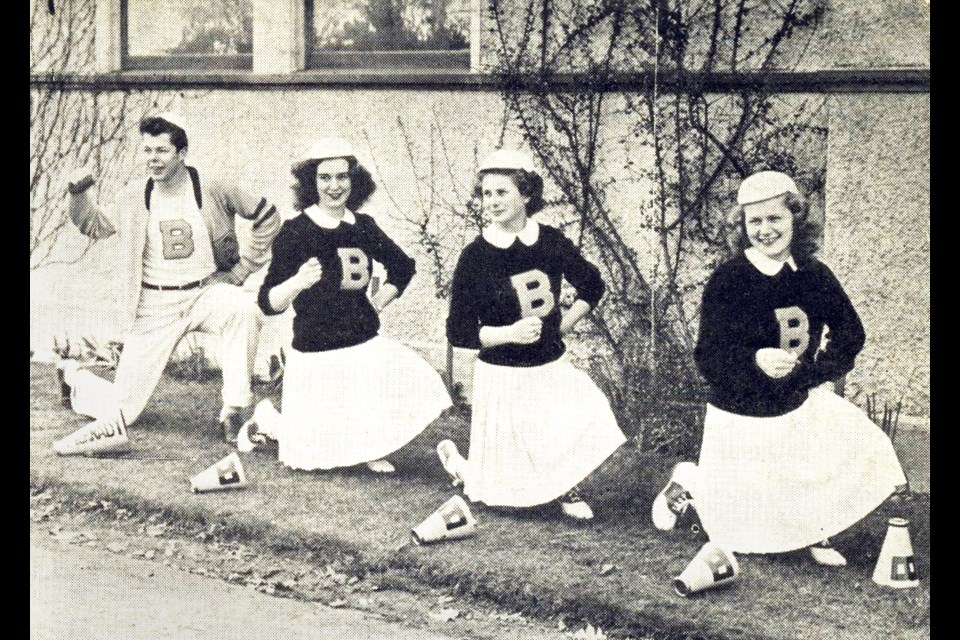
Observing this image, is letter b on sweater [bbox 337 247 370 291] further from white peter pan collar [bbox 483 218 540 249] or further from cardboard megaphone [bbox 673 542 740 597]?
cardboard megaphone [bbox 673 542 740 597]

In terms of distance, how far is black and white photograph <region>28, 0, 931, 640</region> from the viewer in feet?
20.4

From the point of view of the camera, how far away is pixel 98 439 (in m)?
8.44

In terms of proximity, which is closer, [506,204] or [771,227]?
[771,227]

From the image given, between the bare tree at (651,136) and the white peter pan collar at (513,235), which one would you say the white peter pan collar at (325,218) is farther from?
the white peter pan collar at (513,235)

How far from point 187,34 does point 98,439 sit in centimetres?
248

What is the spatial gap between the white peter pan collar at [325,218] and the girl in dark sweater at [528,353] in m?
0.77

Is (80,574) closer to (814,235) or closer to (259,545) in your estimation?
(259,545)

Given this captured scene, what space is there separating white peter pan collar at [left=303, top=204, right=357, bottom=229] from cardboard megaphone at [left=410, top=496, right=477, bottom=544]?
161 cm

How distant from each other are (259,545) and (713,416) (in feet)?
8.41

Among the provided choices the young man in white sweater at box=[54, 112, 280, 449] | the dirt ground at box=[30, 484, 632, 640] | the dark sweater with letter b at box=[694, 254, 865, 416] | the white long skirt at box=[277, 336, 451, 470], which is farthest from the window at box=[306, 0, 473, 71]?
the dirt ground at box=[30, 484, 632, 640]

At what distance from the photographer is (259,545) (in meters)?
7.46

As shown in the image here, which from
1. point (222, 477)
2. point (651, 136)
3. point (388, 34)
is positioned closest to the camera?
point (651, 136)

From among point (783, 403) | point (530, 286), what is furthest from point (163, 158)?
point (783, 403)

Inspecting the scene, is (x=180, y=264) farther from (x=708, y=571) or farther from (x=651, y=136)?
(x=708, y=571)
